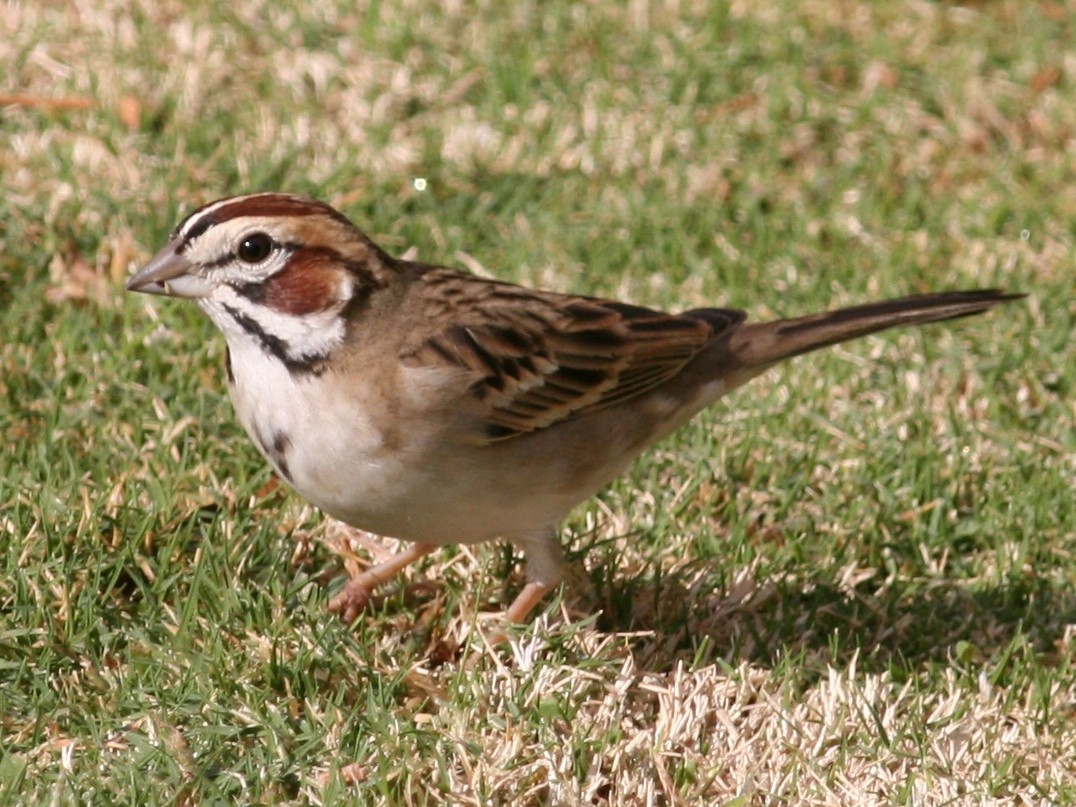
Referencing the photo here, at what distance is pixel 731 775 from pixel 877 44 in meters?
4.13

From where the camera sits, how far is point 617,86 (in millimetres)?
6789

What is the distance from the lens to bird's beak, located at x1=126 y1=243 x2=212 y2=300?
3861mm

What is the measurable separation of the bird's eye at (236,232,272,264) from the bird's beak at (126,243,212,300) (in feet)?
0.35

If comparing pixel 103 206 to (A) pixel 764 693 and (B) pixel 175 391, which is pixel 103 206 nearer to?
(B) pixel 175 391

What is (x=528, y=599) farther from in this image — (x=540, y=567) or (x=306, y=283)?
(x=306, y=283)

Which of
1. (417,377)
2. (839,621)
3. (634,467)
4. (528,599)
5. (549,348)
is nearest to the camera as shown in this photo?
(417,377)

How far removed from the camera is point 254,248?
12.6 ft

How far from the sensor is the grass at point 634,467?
12.5ft

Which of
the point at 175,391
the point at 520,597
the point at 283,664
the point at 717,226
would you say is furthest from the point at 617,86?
the point at 283,664

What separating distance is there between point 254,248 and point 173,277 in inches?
7.7

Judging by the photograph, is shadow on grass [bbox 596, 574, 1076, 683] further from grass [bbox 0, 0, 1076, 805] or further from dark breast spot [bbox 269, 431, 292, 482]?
dark breast spot [bbox 269, 431, 292, 482]

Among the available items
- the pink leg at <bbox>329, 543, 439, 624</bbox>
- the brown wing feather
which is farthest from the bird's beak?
the pink leg at <bbox>329, 543, 439, 624</bbox>

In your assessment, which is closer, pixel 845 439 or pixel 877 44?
pixel 845 439

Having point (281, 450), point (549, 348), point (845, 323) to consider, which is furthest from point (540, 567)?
point (845, 323)
